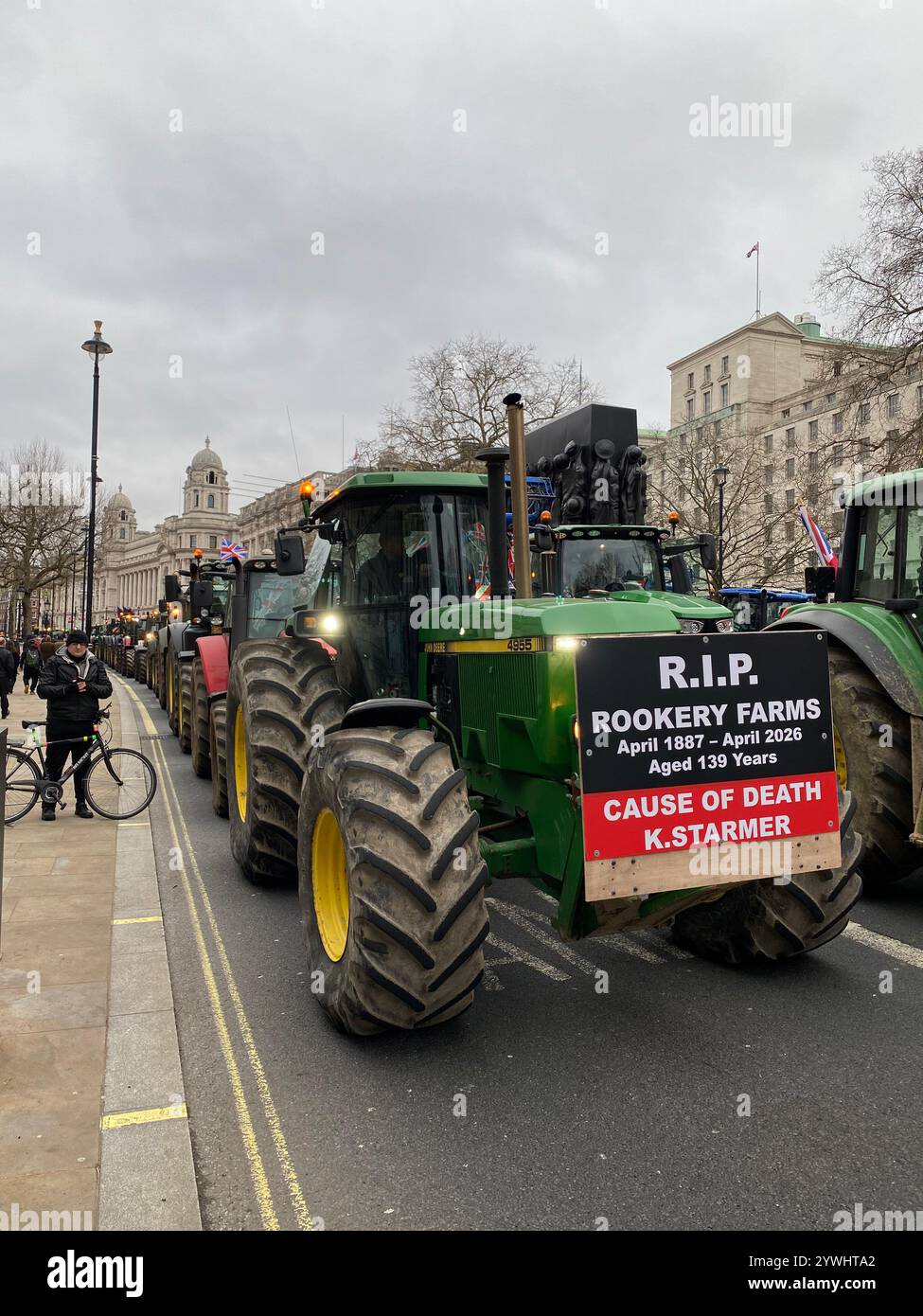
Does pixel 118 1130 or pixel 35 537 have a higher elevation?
pixel 35 537

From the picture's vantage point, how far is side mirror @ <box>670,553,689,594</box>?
1033 cm

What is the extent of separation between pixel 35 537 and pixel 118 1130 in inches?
1464

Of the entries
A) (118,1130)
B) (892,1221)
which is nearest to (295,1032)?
(118,1130)

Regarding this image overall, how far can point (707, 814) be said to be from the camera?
12.3 ft

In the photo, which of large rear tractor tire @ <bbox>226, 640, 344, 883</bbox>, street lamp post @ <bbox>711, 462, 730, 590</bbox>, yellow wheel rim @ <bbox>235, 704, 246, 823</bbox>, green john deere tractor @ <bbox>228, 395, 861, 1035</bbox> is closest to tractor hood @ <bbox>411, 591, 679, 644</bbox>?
green john deere tractor @ <bbox>228, 395, 861, 1035</bbox>

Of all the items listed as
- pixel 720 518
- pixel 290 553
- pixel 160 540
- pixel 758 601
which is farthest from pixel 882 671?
pixel 160 540

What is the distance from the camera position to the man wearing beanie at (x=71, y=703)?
9.08 metres

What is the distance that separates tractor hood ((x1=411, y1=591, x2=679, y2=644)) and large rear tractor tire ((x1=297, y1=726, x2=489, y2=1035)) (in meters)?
0.67

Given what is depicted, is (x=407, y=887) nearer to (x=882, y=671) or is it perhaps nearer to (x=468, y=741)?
(x=468, y=741)

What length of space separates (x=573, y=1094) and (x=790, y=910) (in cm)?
148

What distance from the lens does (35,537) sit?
36.3 metres

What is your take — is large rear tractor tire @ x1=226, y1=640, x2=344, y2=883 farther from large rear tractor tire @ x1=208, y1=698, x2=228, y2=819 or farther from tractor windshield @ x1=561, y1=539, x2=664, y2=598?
tractor windshield @ x1=561, y1=539, x2=664, y2=598
